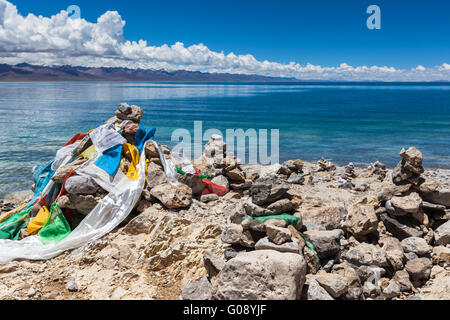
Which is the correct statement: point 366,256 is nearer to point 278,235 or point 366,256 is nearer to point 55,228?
point 278,235

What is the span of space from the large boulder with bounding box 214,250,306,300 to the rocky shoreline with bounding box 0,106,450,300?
1cm

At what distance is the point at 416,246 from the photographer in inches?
242

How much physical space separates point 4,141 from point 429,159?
26388mm

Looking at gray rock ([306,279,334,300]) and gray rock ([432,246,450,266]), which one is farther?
gray rock ([432,246,450,266])

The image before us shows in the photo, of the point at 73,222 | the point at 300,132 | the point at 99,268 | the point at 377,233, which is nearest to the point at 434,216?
the point at 377,233

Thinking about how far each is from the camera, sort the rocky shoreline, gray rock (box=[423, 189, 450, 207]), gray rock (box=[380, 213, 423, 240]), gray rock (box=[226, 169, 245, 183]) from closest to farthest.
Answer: the rocky shoreline, gray rock (box=[380, 213, 423, 240]), gray rock (box=[423, 189, 450, 207]), gray rock (box=[226, 169, 245, 183])

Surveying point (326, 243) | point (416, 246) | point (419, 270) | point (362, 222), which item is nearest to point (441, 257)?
point (416, 246)

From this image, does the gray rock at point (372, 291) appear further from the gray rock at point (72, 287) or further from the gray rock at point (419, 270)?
the gray rock at point (72, 287)

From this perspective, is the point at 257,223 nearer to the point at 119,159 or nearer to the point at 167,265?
the point at 167,265

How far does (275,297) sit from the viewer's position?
4406 millimetres

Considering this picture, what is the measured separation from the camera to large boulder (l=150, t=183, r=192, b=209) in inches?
282

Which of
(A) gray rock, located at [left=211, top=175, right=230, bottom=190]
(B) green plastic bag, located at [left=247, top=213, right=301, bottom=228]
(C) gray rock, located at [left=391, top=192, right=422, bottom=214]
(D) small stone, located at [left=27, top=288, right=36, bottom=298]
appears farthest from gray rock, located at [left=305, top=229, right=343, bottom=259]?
(D) small stone, located at [left=27, top=288, right=36, bottom=298]

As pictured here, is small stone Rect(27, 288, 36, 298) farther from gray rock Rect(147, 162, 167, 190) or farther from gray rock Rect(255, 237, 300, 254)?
gray rock Rect(255, 237, 300, 254)

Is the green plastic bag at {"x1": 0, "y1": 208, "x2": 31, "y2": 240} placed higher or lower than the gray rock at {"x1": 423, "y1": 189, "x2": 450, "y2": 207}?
lower
